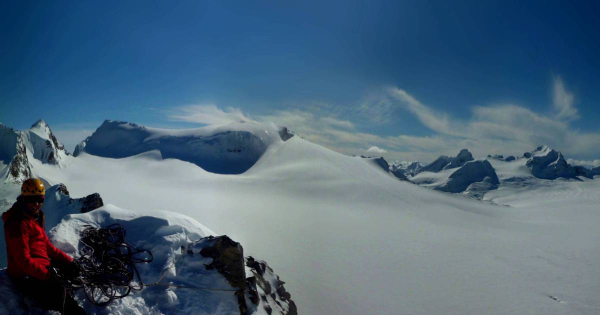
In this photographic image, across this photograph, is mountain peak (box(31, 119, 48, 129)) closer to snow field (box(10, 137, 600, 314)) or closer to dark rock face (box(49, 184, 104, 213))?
snow field (box(10, 137, 600, 314))

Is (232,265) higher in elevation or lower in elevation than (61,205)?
higher

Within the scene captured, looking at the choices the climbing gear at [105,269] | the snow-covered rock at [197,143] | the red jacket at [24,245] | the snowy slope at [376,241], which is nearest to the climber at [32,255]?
the red jacket at [24,245]

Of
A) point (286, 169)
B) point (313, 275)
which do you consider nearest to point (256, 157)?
point (286, 169)

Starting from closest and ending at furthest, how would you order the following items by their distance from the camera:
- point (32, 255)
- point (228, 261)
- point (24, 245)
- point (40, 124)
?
point (24, 245), point (32, 255), point (228, 261), point (40, 124)

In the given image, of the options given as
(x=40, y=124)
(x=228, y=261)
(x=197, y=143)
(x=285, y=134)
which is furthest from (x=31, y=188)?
(x=285, y=134)

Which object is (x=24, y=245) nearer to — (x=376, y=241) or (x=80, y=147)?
(x=376, y=241)

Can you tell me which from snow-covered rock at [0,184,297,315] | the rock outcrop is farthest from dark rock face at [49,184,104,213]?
the rock outcrop

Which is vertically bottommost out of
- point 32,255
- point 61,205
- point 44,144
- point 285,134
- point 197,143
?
point 61,205
